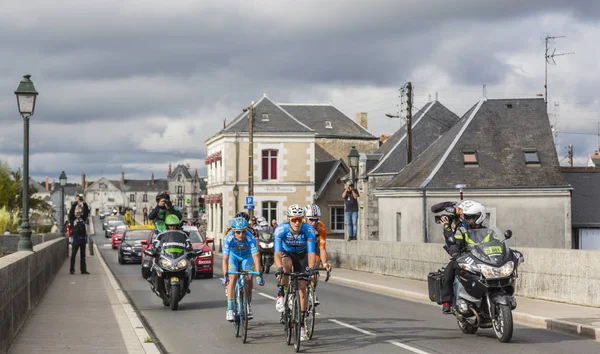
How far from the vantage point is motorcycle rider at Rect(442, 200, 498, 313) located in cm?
1192

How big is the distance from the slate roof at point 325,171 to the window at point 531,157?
2408 cm

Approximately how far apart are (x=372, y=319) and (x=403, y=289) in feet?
19.3

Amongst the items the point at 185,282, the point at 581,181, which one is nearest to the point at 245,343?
the point at 185,282

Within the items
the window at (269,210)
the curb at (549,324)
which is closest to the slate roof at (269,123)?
the window at (269,210)

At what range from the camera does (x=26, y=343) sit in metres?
10.7

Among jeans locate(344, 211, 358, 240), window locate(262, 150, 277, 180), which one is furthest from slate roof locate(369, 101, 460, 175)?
jeans locate(344, 211, 358, 240)

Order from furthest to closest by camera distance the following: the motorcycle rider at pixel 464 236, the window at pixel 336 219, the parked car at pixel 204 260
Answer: the window at pixel 336 219
the parked car at pixel 204 260
the motorcycle rider at pixel 464 236

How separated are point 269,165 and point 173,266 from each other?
1954 inches

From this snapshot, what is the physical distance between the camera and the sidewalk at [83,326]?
10.5m

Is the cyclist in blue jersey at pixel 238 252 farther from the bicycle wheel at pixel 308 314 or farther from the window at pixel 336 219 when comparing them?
the window at pixel 336 219

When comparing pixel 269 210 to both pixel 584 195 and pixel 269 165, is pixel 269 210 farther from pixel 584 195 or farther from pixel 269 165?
pixel 584 195

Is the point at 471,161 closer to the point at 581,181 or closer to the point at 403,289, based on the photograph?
the point at 581,181

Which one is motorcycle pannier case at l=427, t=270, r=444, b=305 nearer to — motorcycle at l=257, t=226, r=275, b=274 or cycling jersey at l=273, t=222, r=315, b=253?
cycling jersey at l=273, t=222, r=315, b=253

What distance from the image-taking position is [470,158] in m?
43.0
